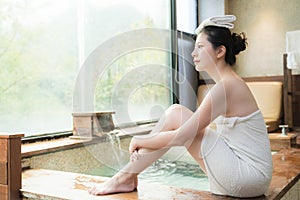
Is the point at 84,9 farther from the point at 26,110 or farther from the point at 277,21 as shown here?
the point at 277,21

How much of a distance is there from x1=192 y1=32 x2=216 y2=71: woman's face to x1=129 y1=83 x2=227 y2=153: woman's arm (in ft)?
0.54

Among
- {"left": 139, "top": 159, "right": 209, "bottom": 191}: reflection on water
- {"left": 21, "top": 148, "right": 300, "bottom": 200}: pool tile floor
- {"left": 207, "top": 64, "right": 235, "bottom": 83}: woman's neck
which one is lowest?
{"left": 139, "top": 159, "right": 209, "bottom": 191}: reflection on water

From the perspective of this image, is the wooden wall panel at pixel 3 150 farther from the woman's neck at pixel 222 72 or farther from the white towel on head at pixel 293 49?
the white towel on head at pixel 293 49

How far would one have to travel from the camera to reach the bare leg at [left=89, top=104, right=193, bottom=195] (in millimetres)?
1746

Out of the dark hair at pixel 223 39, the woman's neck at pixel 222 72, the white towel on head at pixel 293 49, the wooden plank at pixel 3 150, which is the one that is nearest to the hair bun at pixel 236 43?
the dark hair at pixel 223 39

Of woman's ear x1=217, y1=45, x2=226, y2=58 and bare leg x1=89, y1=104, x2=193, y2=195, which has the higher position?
woman's ear x1=217, y1=45, x2=226, y2=58

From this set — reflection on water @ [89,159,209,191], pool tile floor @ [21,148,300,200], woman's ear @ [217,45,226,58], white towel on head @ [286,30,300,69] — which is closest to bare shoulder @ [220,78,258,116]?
woman's ear @ [217,45,226,58]

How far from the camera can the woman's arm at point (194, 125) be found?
5.25ft

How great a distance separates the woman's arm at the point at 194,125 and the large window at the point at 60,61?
5.35ft

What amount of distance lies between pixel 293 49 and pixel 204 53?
328 cm

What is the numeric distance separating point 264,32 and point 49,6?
3.39m

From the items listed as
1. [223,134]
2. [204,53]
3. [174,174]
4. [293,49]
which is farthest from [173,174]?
[293,49]

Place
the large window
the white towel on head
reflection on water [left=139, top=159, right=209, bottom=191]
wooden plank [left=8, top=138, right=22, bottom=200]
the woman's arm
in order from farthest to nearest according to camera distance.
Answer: the white towel on head
the large window
reflection on water [left=139, top=159, right=209, bottom=191]
wooden plank [left=8, top=138, right=22, bottom=200]
the woman's arm

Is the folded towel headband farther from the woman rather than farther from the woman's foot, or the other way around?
the woman's foot
